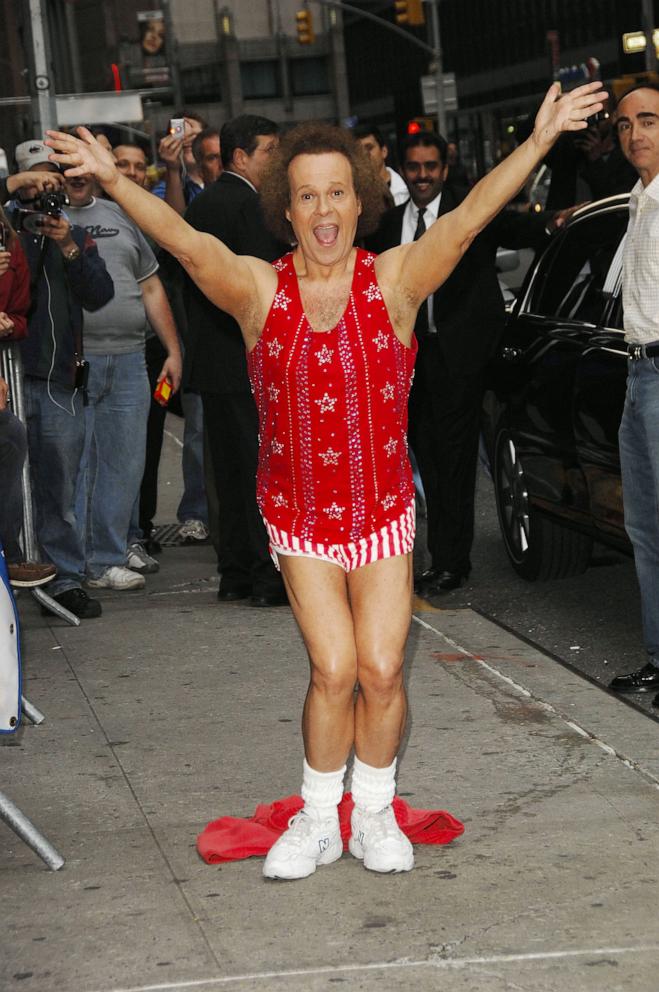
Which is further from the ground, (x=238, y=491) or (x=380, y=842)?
(x=238, y=491)

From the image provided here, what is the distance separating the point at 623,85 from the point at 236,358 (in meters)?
15.1

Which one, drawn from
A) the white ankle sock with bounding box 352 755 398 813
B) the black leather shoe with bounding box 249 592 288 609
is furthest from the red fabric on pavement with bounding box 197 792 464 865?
the black leather shoe with bounding box 249 592 288 609

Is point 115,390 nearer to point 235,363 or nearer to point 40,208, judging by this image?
point 235,363

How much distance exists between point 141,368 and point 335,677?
442cm

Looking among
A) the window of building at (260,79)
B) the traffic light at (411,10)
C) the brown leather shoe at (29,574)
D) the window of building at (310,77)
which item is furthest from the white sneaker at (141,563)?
the window of building at (260,79)

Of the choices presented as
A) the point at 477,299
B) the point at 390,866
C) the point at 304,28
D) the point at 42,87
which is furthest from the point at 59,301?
the point at 304,28

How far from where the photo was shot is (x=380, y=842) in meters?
4.43

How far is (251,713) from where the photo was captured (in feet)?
19.6

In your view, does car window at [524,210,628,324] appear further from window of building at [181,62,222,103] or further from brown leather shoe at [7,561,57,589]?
window of building at [181,62,222,103]

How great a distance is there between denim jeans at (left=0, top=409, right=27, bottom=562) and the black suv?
2378 mm

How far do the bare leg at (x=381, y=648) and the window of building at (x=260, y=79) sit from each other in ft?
338

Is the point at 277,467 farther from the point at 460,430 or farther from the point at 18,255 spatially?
the point at 460,430

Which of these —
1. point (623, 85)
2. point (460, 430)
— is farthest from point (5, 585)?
point (623, 85)

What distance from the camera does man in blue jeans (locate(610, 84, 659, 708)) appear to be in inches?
239
